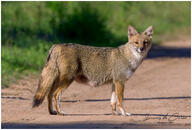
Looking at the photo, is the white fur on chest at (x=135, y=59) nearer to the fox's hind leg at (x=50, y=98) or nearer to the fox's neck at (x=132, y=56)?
the fox's neck at (x=132, y=56)

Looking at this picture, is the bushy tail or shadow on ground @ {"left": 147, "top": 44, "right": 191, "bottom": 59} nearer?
the bushy tail

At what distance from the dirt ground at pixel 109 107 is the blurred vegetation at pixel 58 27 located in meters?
1.66

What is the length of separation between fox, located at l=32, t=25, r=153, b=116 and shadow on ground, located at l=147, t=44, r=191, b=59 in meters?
8.64

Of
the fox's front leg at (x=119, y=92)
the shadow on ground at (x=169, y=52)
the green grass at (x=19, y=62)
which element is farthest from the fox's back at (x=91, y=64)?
the shadow on ground at (x=169, y=52)

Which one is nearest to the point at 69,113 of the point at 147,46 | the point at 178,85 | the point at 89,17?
the point at 147,46

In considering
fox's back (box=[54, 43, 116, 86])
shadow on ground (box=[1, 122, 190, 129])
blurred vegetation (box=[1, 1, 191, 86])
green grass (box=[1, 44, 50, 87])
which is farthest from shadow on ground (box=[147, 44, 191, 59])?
shadow on ground (box=[1, 122, 190, 129])

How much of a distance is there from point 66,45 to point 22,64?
5.06 metres

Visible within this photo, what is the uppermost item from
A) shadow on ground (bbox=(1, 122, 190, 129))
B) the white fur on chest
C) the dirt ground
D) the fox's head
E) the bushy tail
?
the fox's head

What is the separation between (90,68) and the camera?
353 inches

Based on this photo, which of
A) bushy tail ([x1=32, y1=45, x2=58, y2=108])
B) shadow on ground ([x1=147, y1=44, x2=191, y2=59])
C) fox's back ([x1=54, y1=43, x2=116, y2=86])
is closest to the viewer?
bushy tail ([x1=32, y1=45, x2=58, y2=108])

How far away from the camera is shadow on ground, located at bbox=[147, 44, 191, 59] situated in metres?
18.4

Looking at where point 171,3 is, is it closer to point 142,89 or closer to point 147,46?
point 142,89

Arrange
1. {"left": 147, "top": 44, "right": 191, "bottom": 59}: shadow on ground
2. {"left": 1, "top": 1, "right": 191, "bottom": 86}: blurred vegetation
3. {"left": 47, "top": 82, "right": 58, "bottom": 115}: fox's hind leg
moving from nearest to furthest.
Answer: {"left": 47, "top": 82, "right": 58, "bottom": 115}: fox's hind leg < {"left": 1, "top": 1, "right": 191, "bottom": 86}: blurred vegetation < {"left": 147, "top": 44, "right": 191, "bottom": 59}: shadow on ground

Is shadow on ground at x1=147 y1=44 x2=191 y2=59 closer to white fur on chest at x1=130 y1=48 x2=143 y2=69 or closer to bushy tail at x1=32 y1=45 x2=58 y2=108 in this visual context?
white fur on chest at x1=130 y1=48 x2=143 y2=69
